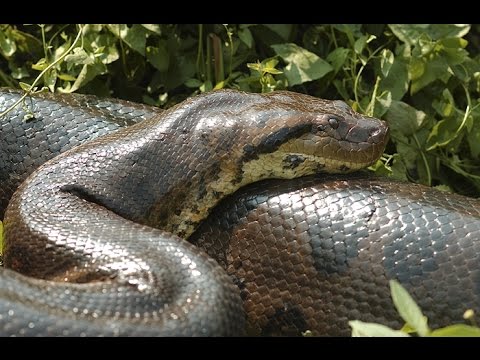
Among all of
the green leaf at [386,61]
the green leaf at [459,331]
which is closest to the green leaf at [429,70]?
the green leaf at [386,61]

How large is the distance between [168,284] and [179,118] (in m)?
1.43

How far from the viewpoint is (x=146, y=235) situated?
16.0ft

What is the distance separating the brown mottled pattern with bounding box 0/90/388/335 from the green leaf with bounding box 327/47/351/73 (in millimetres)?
1448

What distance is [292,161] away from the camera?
5488 mm

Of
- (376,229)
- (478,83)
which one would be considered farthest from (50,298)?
(478,83)

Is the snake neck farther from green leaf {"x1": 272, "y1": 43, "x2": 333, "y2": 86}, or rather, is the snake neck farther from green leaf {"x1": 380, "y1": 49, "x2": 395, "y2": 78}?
green leaf {"x1": 380, "y1": 49, "x2": 395, "y2": 78}

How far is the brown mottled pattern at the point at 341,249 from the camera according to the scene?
191 inches

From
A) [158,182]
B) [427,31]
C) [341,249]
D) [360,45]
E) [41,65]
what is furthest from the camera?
[427,31]

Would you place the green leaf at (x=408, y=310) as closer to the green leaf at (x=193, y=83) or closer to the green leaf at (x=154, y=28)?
the green leaf at (x=193, y=83)

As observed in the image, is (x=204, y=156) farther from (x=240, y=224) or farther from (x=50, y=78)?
(x=50, y=78)

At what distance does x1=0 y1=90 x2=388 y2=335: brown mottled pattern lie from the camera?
14.8 ft

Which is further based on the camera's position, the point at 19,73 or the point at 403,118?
the point at 19,73

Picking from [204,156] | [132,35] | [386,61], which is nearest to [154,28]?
[132,35]

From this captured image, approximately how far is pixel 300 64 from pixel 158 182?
219 cm
